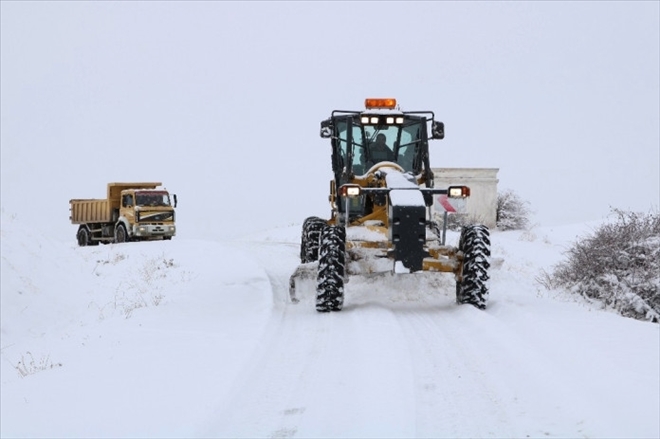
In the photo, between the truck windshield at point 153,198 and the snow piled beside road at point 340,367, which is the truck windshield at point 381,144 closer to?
the snow piled beside road at point 340,367

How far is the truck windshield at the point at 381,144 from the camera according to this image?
37.7 ft

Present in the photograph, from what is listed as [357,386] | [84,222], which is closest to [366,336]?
[357,386]

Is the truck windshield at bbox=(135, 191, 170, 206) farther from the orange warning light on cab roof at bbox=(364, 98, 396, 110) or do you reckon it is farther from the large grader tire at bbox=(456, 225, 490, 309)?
the large grader tire at bbox=(456, 225, 490, 309)

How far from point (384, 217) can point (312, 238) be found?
1.95 m

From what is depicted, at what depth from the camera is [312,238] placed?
12.0m

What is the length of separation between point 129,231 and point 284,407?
23.7 meters

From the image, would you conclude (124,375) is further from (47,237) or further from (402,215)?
(47,237)

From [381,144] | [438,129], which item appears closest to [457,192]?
[438,129]

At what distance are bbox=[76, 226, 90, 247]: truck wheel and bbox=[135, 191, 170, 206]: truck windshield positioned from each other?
505cm

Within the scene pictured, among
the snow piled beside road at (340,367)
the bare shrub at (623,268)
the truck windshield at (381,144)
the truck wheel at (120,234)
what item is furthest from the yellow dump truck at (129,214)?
the bare shrub at (623,268)

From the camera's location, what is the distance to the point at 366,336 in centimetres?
737

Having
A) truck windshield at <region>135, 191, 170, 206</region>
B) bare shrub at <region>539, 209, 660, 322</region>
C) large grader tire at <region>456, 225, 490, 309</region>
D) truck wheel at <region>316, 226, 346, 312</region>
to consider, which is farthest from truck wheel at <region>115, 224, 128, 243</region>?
large grader tire at <region>456, 225, 490, 309</region>

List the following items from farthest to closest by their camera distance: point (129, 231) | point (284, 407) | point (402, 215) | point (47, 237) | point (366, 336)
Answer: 1. point (129, 231)
2. point (47, 237)
3. point (402, 215)
4. point (366, 336)
5. point (284, 407)

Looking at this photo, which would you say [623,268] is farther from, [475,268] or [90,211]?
[90,211]
